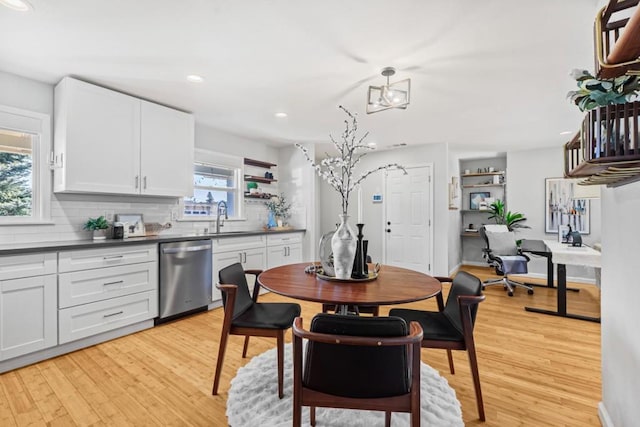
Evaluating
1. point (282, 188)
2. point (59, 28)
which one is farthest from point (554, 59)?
point (282, 188)

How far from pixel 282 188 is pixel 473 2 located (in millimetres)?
4057

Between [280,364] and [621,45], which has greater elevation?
[621,45]

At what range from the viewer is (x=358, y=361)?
1185 millimetres

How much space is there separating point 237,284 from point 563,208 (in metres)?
5.81

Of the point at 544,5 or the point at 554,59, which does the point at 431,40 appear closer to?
the point at 544,5

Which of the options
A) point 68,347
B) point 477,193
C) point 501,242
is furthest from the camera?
point 477,193

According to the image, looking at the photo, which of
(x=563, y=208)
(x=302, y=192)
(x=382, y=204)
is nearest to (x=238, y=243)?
(x=302, y=192)

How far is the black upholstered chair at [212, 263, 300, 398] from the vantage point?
1.89 m

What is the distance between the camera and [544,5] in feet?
5.78

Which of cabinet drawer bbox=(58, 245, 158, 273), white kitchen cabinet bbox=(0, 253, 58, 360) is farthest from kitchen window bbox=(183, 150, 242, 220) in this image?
white kitchen cabinet bbox=(0, 253, 58, 360)

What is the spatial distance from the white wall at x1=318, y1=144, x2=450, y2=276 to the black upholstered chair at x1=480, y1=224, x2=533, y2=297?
658 mm

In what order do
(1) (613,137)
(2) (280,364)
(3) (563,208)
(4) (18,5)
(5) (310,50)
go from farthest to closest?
(3) (563,208) → (5) (310,50) → (2) (280,364) → (4) (18,5) → (1) (613,137)

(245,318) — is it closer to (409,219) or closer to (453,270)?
(409,219)

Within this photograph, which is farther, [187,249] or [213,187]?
[213,187]
